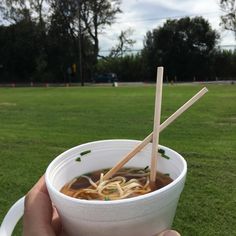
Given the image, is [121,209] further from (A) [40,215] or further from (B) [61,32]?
(B) [61,32]

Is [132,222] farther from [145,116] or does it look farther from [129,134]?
[145,116]

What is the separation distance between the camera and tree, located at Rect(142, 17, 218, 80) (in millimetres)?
58438

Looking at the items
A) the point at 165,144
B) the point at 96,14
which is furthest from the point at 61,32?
the point at 165,144

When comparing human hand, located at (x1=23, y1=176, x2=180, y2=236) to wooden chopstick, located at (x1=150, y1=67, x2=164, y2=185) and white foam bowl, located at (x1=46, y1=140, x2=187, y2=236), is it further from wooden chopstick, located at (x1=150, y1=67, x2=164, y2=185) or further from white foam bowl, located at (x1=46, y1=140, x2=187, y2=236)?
wooden chopstick, located at (x1=150, y1=67, x2=164, y2=185)

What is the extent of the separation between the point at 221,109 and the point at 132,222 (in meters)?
13.7

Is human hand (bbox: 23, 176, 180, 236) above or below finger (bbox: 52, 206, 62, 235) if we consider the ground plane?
above

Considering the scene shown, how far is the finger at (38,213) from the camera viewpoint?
56.1 inches

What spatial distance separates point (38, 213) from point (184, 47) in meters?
58.5

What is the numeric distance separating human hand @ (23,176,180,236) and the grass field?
9.27 feet

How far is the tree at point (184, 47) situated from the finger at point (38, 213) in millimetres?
57882

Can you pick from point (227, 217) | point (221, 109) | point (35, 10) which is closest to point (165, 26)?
point (35, 10)

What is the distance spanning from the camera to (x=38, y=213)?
57.8 inches

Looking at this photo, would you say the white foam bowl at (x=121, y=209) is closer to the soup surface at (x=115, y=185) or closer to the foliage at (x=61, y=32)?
the soup surface at (x=115, y=185)

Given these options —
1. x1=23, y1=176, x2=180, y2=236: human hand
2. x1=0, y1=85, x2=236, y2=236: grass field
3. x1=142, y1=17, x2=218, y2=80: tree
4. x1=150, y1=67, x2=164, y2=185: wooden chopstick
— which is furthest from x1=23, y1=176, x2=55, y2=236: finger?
x1=142, y1=17, x2=218, y2=80: tree
